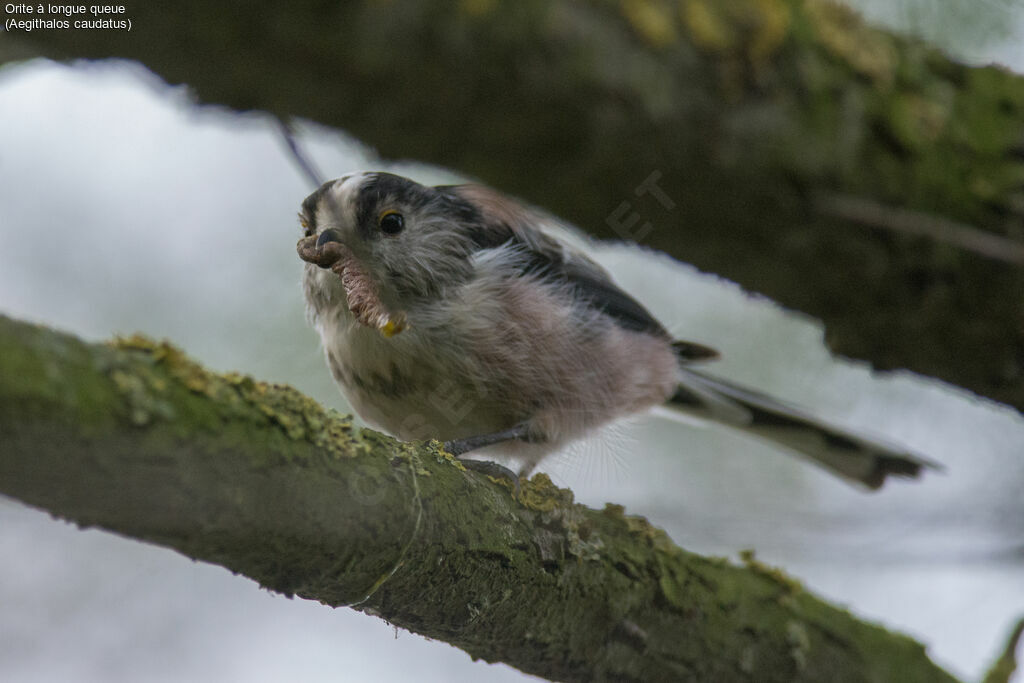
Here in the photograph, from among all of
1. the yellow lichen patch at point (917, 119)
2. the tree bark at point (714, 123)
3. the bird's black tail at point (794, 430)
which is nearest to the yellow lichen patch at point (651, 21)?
the tree bark at point (714, 123)

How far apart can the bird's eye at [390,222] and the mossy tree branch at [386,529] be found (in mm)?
1229

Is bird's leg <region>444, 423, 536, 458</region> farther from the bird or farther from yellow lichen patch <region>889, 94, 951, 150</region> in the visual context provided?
yellow lichen patch <region>889, 94, 951, 150</region>

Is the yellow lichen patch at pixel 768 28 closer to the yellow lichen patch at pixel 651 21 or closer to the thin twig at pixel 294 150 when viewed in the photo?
the yellow lichen patch at pixel 651 21

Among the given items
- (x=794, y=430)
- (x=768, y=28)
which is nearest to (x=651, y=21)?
(x=768, y=28)

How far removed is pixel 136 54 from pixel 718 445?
5.16m

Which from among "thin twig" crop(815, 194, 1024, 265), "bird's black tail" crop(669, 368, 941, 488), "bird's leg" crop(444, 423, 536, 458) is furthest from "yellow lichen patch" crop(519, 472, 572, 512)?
"bird's black tail" crop(669, 368, 941, 488)

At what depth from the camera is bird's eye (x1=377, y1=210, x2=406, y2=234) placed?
3.54m

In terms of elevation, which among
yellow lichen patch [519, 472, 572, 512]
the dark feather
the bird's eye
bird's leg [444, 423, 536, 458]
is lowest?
yellow lichen patch [519, 472, 572, 512]

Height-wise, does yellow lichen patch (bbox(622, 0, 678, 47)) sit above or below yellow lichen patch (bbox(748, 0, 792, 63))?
below

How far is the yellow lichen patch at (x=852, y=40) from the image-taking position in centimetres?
159

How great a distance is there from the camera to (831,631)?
3.28 metres

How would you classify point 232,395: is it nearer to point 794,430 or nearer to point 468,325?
point 468,325

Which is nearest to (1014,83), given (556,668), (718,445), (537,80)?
(537,80)

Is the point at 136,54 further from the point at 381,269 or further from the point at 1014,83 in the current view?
the point at 381,269
